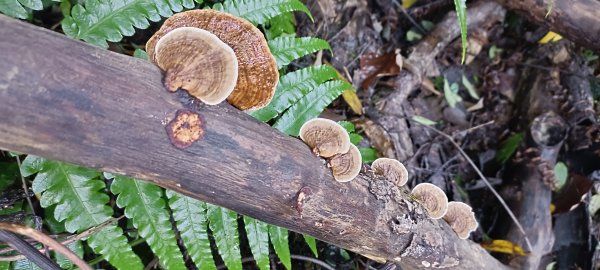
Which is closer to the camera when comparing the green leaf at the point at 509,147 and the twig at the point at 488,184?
the twig at the point at 488,184

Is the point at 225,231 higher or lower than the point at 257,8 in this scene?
lower

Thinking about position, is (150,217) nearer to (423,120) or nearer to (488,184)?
(423,120)

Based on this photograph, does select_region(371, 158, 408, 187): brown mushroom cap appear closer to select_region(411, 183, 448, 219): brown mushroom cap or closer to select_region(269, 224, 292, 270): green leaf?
select_region(411, 183, 448, 219): brown mushroom cap

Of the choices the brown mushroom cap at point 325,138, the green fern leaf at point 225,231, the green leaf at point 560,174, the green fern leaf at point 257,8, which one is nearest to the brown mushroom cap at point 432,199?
the brown mushroom cap at point 325,138

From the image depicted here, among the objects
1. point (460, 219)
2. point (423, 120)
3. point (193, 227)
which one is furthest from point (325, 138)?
point (423, 120)

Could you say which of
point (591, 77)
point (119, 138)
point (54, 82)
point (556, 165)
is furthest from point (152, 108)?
point (591, 77)

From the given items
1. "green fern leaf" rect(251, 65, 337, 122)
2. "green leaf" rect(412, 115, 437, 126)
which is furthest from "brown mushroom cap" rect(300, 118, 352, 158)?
"green leaf" rect(412, 115, 437, 126)

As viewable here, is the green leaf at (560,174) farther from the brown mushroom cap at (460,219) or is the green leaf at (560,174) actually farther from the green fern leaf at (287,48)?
the green fern leaf at (287,48)
